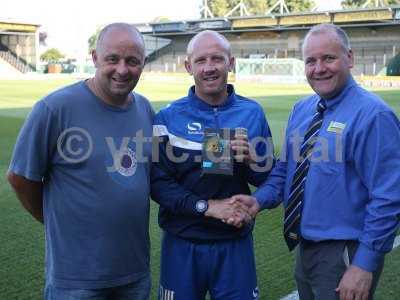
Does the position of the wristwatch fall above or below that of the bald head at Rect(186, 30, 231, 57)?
below

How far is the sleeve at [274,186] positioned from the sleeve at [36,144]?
3.60ft

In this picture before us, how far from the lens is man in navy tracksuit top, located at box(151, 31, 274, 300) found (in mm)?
2758

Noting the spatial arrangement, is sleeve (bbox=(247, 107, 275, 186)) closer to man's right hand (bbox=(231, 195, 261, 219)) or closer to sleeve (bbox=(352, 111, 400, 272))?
man's right hand (bbox=(231, 195, 261, 219))

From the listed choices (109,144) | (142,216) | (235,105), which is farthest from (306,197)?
(109,144)

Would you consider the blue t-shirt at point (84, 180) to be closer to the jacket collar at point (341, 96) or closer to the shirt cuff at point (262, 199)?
the shirt cuff at point (262, 199)

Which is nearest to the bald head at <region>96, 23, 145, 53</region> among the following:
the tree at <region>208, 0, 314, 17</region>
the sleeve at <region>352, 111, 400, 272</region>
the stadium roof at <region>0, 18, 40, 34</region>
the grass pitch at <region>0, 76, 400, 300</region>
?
the sleeve at <region>352, 111, 400, 272</region>

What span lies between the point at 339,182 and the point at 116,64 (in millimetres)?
1230

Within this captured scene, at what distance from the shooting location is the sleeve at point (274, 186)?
109 inches

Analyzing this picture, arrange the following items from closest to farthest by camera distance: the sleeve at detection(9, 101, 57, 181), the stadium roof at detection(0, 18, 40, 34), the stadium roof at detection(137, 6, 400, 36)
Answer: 1. the sleeve at detection(9, 101, 57, 181)
2. the stadium roof at detection(137, 6, 400, 36)
3. the stadium roof at detection(0, 18, 40, 34)

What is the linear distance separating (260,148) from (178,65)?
60.1 metres

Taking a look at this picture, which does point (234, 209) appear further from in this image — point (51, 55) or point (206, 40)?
point (51, 55)

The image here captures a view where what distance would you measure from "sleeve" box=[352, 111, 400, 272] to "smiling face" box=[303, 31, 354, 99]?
30 centimetres

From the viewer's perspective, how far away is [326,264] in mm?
2533

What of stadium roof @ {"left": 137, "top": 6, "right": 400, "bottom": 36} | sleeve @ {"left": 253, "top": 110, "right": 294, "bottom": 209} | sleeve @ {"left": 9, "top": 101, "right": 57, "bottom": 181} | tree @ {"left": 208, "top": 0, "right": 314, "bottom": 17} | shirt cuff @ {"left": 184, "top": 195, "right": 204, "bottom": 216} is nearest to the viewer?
sleeve @ {"left": 9, "top": 101, "right": 57, "bottom": 181}
